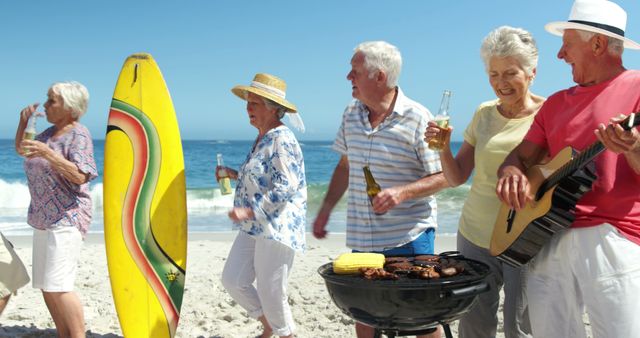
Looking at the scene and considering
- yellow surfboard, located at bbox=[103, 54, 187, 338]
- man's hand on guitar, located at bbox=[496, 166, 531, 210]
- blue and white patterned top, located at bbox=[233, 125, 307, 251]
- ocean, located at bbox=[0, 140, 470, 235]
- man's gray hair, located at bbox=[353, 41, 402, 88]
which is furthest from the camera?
ocean, located at bbox=[0, 140, 470, 235]

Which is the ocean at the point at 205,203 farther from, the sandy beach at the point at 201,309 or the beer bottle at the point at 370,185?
the beer bottle at the point at 370,185

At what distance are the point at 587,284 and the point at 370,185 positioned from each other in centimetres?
134

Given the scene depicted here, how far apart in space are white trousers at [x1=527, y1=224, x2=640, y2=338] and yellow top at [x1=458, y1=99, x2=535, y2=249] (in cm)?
52

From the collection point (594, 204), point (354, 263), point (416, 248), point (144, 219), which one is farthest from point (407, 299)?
point (144, 219)

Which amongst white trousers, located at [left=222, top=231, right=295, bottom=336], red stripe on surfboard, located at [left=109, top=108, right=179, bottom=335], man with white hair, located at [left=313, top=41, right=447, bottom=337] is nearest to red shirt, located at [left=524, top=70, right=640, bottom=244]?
man with white hair, located at [left=313, top=41, right=447, bottom=337]

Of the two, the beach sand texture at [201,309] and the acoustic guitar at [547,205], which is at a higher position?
the acoustic guitar at [547,205]

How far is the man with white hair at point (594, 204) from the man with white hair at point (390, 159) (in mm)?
907

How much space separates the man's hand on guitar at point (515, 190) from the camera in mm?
2441

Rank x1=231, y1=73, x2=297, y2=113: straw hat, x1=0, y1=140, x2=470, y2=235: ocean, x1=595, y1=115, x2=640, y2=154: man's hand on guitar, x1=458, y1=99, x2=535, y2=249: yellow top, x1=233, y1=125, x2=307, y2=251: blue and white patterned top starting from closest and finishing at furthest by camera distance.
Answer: x1=595, y1=115, x2=640, y2=154: man's hand on guitar < x1=458, y1=99, x2=535, y2=249: yellow top < x1=233, y1=125, x2=307, y2=251: blue and white patterned top < x1=231, y1=73, x2=297, y2=113: straw hat < x1=0, y1=140, x2=470, y2=235: ocean

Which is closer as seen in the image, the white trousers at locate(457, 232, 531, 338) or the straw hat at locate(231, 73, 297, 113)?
the white trousers at locate(457, 232, 531, 338)

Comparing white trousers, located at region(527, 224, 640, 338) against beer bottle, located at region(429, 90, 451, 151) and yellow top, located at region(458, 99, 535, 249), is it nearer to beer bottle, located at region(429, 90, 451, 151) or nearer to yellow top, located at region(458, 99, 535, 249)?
yellow top, located at region(458, 99, 535, 249)

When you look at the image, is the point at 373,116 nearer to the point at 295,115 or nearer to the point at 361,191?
the point at 361,191

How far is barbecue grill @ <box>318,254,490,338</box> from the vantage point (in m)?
2.47

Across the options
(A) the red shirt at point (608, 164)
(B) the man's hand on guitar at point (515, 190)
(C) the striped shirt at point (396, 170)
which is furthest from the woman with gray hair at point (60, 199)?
(A) the red shirt at point (608, 164)
